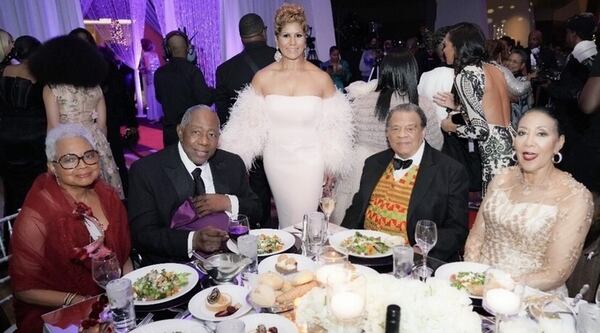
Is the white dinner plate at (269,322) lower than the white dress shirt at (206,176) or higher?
lower

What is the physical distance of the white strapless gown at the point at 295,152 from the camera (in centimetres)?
343

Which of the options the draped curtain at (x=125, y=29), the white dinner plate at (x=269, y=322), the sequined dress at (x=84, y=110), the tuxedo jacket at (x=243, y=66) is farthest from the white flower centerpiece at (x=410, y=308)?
the draped curtain at (x=125, y=29)

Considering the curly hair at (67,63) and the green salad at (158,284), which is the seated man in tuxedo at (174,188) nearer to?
the green salad at (158,284)

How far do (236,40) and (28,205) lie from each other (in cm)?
659

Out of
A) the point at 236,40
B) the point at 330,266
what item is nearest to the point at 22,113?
the point at 330,266

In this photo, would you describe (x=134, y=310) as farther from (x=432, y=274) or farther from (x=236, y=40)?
→ (x=236, y=40)

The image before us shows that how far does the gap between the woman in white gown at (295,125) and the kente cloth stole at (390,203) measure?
0.72m

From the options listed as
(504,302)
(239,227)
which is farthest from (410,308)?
(239,227)

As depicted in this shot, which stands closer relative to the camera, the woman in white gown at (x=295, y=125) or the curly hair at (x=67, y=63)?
the woman in white gown at (x=295, y=125)

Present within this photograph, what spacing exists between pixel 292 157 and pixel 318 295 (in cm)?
213

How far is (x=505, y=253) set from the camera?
231 cm

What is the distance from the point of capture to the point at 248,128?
353 cm

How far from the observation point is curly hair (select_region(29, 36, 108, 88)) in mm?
3662

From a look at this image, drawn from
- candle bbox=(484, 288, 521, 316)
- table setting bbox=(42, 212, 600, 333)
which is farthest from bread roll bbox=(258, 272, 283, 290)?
candle bbox=(484, 288, 521, 316)
